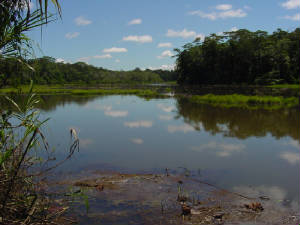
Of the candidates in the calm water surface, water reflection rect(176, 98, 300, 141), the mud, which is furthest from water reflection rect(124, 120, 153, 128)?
the mud

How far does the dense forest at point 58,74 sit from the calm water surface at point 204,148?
2339 millimetres

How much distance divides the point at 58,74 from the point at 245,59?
37.4 meters

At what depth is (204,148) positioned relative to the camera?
7.86 meters

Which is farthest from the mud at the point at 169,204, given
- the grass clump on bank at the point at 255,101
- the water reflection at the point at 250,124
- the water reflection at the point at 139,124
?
the grass clump on bank at the point at 255,101

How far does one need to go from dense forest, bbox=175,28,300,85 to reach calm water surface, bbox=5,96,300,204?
24287 millimetres

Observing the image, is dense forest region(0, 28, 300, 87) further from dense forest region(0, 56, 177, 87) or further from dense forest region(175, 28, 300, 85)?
dense forest region(0, 56, 177, 87)

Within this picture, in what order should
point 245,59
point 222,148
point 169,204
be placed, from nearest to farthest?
point 169,204 < point 222,148 < point 245,59

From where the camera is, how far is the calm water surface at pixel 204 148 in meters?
5.64

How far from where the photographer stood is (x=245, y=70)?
4088cm

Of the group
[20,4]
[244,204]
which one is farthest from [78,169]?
[20,4]

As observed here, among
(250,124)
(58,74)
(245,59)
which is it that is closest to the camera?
(250,124)

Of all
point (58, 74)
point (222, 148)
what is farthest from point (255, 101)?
point (58, 74)

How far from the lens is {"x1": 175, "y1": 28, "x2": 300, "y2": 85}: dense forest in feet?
116

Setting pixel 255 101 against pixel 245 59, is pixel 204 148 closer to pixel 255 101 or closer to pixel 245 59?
pixel 255 101
